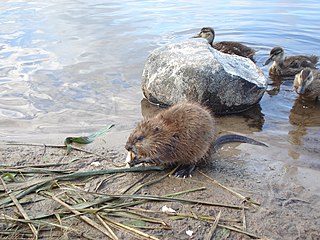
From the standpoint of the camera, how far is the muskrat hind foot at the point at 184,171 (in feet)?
14.0

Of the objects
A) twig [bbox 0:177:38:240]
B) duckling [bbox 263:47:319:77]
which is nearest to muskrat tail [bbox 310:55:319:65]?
duckling [bbox 263:47:319:77]

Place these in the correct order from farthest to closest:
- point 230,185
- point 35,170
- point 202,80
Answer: point 202,80 → point 35,170 → point 230,185

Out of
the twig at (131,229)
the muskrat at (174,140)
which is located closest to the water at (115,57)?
the muskrat at (174,140)

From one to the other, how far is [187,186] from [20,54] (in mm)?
6013

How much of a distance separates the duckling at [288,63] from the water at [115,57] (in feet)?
→ 0.88

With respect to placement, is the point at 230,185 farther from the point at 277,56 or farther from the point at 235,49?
the point at 235,49

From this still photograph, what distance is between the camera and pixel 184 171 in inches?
171

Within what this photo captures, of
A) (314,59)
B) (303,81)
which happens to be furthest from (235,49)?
(303,81)

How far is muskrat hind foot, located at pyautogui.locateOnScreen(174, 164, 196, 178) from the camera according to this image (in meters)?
4.28

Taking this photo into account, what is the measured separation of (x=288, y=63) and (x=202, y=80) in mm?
3046

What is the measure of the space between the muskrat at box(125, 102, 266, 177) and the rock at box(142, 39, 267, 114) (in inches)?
72.6

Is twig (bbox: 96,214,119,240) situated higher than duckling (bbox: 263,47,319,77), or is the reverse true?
twig (bbox: 96,214,119,240)

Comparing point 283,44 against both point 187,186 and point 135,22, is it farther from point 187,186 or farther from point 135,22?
point 187,186

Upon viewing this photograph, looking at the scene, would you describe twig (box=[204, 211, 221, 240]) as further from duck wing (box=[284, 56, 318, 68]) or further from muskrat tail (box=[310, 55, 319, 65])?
muskrat tail (box=[310, 55, 319, 65])
